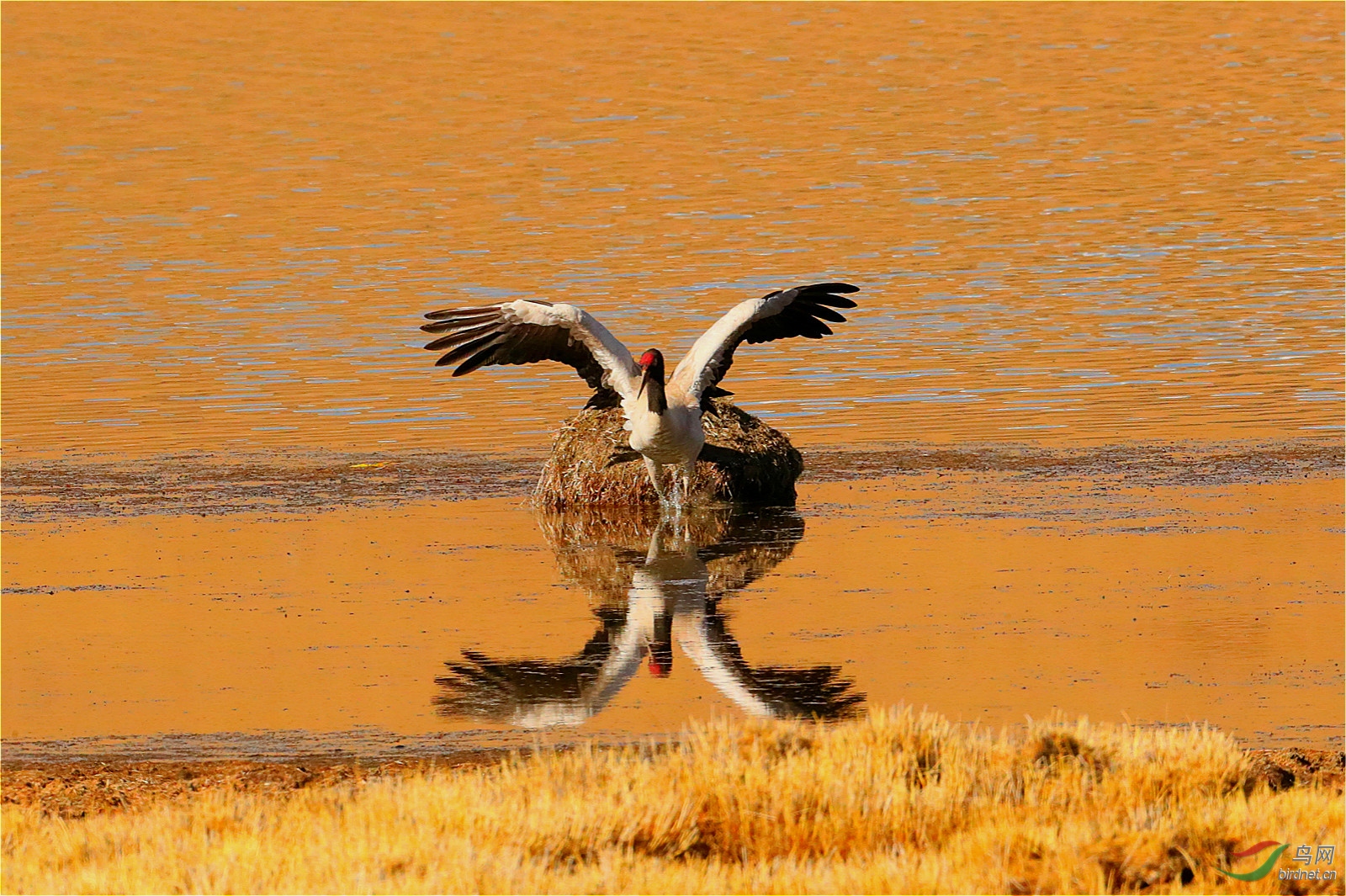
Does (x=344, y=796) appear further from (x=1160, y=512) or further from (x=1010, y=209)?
(x=1010, y=209)

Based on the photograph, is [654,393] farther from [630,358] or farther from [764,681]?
[764,681]

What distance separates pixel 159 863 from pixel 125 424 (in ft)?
44.6

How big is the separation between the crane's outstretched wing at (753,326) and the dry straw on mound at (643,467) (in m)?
0.54

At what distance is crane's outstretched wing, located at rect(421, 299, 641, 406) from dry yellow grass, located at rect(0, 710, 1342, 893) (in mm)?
7162

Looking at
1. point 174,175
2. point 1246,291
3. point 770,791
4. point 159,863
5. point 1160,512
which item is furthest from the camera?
point 174,175

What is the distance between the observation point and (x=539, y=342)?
1677 centimetres

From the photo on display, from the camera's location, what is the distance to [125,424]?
21172mm

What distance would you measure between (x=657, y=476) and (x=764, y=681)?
537 centimetres

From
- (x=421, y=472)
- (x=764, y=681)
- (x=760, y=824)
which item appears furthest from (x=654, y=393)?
(x=760, y=824)

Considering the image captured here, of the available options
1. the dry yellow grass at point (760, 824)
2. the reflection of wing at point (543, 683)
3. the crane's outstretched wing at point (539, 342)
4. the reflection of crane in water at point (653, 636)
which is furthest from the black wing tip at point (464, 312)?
the dry yellow grass at point (760, 824)

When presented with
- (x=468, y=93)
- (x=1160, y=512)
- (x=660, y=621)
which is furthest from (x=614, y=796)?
(x=468, y=93)

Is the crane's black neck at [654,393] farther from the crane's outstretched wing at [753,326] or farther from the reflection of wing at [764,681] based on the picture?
the reflection of wing at [764,681]
